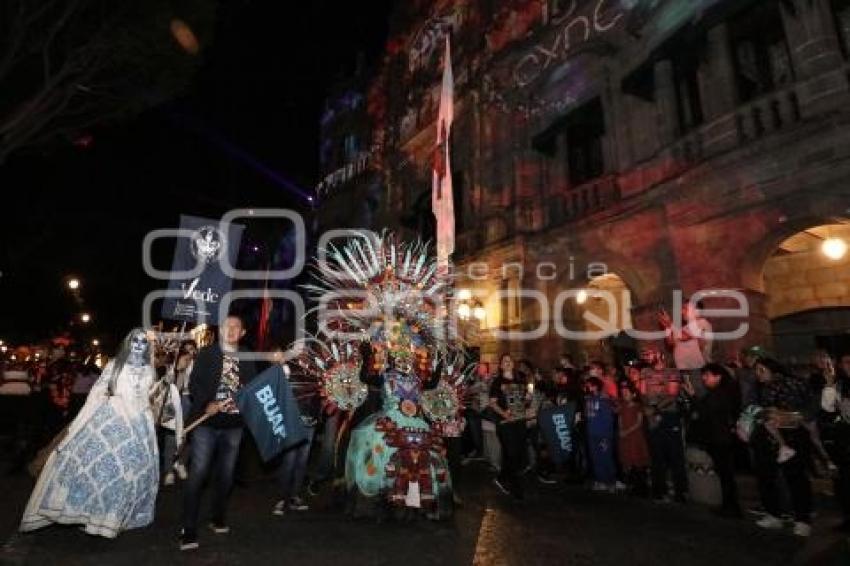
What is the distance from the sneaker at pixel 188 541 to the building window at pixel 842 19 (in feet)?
44.6

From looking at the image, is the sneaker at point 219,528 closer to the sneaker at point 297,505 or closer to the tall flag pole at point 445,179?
the sneaker at point 297,505

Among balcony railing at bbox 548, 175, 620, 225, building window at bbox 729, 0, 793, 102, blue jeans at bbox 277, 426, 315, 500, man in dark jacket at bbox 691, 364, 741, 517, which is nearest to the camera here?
blue jeans at bbox 277, 426, 315, 500

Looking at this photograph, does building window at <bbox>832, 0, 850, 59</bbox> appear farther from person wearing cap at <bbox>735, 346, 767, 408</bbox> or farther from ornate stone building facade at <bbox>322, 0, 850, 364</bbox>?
person wearing cap at <bbox>735, 346, 767, 408</bbox>

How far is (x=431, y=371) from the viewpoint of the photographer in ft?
21.1

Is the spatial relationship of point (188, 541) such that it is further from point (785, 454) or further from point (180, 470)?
point (785, 454)

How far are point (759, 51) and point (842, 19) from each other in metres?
1.56

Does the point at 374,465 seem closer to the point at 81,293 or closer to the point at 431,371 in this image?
the point at 431,371

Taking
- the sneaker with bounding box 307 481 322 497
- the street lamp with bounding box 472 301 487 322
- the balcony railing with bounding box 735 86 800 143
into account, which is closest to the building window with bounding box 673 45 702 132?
the balcony railing with bounding box 735 86 800 143

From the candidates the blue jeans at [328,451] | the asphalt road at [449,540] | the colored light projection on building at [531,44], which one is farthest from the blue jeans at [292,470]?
the colored light projection on building at [531,44]

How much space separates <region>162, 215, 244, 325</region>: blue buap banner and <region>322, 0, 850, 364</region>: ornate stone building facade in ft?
28.9

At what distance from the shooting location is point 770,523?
5984 millimetres

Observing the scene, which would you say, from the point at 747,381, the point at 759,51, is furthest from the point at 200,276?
the point at 759,51

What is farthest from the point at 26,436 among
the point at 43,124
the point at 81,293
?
the point at 81,293

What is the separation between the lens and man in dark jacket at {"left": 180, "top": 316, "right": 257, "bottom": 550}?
4.88 m
